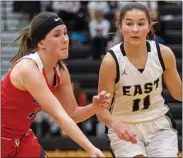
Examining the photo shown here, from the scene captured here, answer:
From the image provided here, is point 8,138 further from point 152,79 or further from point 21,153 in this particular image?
point 152,79

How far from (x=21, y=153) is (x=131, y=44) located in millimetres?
1269

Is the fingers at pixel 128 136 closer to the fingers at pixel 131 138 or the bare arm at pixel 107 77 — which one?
the fingers at pixel 131 138

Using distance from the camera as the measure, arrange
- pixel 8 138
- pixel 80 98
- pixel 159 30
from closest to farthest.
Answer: pixel 8 138
pixel 80 98
pixel 159 30

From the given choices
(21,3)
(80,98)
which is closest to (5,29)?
(21,3)

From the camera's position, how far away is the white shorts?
518 cm

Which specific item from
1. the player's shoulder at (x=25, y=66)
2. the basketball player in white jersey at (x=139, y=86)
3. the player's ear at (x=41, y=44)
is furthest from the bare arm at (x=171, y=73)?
the player's shoulder at (x=25, y=66)

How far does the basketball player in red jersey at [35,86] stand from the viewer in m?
4.35

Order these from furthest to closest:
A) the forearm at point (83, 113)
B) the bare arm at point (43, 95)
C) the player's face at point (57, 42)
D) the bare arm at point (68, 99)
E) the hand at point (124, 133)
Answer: the bare arm at point (68, 99), the forearm at point (83, 113), the hand at point (124, 133), the player's face at point (57, 42), the bare arm at point (43, 95)

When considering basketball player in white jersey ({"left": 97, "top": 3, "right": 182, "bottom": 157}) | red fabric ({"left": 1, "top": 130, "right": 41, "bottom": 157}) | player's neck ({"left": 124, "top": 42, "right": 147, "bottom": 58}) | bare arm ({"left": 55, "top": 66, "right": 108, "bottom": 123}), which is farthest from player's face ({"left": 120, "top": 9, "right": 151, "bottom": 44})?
red fabric ({"left": 1, "top": 130, "right": 41, "bottom": 157})

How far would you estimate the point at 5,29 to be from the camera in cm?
1168

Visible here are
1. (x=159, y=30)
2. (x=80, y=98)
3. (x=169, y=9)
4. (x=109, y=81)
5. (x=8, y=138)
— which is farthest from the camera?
(x=169, y=9)

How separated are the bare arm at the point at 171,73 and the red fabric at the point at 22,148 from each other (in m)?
1.29

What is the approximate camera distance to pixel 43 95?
13.9ft

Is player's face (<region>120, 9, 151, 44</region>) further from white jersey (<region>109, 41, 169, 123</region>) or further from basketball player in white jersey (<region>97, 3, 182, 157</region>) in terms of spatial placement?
white jersey (<region>109, 41, 169, 123</region>)
